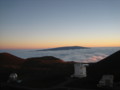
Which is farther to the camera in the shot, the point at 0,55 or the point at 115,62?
the point at 0,55

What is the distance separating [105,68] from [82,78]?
9.80m

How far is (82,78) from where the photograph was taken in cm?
3216

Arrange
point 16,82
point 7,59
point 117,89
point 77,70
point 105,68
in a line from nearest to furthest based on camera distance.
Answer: point 117,89
point 16,82
point 77,70
point 105,68
point 7,59

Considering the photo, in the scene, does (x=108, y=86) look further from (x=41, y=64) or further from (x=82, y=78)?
(x=41, y=64)

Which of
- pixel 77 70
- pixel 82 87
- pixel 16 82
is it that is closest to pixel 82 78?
pixel 77 70

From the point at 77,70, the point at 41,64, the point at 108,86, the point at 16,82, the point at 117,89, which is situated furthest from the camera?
the point at 41,64

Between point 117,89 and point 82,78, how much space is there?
30.0 ft

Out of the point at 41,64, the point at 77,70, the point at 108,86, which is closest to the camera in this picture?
the point at 108,86

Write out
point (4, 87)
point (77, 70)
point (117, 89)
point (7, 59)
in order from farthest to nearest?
1. point (7, 59)
2. point (77, 70)
3. point (4, 87)
4. point (117, 89)

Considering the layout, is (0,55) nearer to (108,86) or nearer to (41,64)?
(41,64)

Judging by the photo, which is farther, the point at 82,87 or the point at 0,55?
the point at 0,55

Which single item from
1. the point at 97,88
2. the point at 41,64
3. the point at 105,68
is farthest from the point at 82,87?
the point at 41,64

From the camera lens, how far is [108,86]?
84.0ft

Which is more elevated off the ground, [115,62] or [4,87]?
[115,62]
